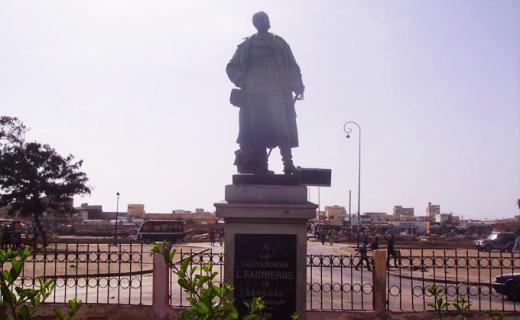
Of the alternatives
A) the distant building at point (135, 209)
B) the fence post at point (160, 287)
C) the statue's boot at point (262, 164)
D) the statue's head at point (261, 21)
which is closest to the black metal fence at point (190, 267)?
the fence post at point (160, 287)

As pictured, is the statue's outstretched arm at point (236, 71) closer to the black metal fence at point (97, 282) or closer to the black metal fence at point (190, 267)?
the black metal fence at point (190, 267)

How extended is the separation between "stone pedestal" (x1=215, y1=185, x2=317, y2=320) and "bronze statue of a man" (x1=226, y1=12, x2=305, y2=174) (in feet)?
2.37

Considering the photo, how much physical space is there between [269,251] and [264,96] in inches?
75.5

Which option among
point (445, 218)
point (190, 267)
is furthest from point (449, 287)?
point (445, 218)

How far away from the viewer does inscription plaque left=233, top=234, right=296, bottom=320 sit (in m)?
5.99

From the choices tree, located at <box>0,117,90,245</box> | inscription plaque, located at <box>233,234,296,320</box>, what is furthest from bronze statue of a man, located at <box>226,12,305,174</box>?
tree, located at <box>0,117,90,245</box>

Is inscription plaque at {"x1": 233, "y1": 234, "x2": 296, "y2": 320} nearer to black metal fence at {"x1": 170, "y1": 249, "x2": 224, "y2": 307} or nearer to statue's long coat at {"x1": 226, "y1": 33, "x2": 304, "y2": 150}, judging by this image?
black metal fence at {"x1": 170, "y1": 249, "x2": 224, "y2": 307}

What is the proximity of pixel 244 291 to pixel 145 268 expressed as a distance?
610 inches

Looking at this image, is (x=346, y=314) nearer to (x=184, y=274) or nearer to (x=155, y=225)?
(x=184, y=274)

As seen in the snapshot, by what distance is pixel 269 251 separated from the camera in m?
6.07

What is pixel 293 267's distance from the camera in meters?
6.05

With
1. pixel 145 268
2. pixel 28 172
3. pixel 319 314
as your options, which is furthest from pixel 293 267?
pixel 28 172

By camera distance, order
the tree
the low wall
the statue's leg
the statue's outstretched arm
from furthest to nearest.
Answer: the tree, the low wall, the statue's outstretched arm, the statue's leg

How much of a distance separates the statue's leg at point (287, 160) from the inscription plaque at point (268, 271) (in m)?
0.89
